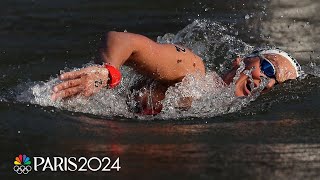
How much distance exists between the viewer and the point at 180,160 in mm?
3326

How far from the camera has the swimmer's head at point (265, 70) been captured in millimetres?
5094

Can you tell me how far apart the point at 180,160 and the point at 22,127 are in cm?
90

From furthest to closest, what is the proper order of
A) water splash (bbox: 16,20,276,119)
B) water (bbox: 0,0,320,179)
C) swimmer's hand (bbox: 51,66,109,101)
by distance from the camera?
water splash (bbox: 16,20,276,119), swimmer's hand (bbox: 51,66,109,101), water (bbox: 0,0,320,179)

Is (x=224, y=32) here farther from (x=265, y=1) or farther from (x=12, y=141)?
(x=12, y=141)

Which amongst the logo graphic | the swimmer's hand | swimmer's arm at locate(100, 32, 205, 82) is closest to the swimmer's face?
swimmer's arm at locate(100, 32, 205, 82)

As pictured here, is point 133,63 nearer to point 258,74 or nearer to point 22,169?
point 258,74

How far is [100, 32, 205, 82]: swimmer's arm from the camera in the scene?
405cm

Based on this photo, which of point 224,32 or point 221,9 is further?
point 221,9

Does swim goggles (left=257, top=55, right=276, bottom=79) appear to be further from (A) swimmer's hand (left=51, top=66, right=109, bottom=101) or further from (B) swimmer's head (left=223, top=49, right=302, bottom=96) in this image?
(A) swimmer's hand (left=51, top=66, right=109, bottom=101)

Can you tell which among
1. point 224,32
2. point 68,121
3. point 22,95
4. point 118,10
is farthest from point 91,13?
point 68,121

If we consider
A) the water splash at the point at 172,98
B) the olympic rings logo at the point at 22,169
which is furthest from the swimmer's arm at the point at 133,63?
the olympic rings logo at the point at 22,169

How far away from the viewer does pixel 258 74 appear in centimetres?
521

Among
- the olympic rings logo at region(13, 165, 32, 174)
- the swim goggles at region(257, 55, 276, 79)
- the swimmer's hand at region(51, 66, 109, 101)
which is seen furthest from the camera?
the swim goggles at region(257, 55, 276, 79)

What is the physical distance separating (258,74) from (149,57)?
1.14 meters
